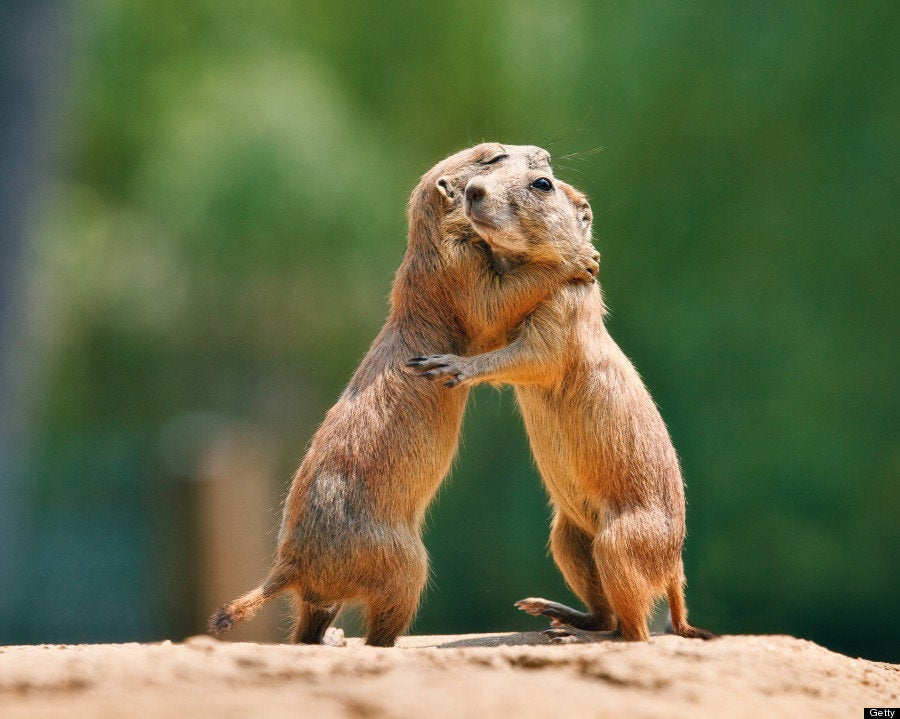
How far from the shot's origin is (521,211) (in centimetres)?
543

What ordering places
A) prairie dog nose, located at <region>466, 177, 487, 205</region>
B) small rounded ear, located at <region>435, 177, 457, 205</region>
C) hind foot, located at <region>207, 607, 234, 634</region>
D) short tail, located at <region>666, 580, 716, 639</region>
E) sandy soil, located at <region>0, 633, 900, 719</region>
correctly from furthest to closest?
small rounded ear, located at <region>435, 177, 457, 205</region>
short tail, located at <region>666, 580, 716, 639</region>
prairie dog nose, located at <region>466, 177, 487, 205</region>
hind foot, located at <region>207, 607, 234, 634</region>
sandy soil, located at <region>0, 633, 900, 719</region>

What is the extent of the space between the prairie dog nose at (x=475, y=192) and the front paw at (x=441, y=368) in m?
0.77

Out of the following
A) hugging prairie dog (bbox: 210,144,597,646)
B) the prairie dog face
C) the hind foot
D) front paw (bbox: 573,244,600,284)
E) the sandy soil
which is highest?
the prairie dog face

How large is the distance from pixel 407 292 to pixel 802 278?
7510 mm

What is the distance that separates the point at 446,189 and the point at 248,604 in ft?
7.59

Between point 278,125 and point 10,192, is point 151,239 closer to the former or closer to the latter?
point 278,125

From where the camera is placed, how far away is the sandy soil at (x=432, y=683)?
128 inches

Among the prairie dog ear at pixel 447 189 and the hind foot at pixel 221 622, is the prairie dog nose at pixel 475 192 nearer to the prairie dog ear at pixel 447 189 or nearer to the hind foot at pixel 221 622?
the prairie dog ear at pixel 447 189

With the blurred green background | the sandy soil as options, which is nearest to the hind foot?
the sandy soil

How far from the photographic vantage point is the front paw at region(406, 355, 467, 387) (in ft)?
17.1

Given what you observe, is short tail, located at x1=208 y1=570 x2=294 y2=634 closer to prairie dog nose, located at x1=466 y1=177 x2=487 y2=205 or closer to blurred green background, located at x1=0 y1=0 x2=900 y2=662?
prairie dog nose, located at x1=466 y1=177 x2=487 y2=205

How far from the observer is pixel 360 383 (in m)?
5.45

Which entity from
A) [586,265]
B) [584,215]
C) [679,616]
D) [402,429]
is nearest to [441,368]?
[402,429]

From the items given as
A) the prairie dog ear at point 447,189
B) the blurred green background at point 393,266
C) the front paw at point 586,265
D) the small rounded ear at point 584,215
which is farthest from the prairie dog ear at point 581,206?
the blurred green background at point 393,266
